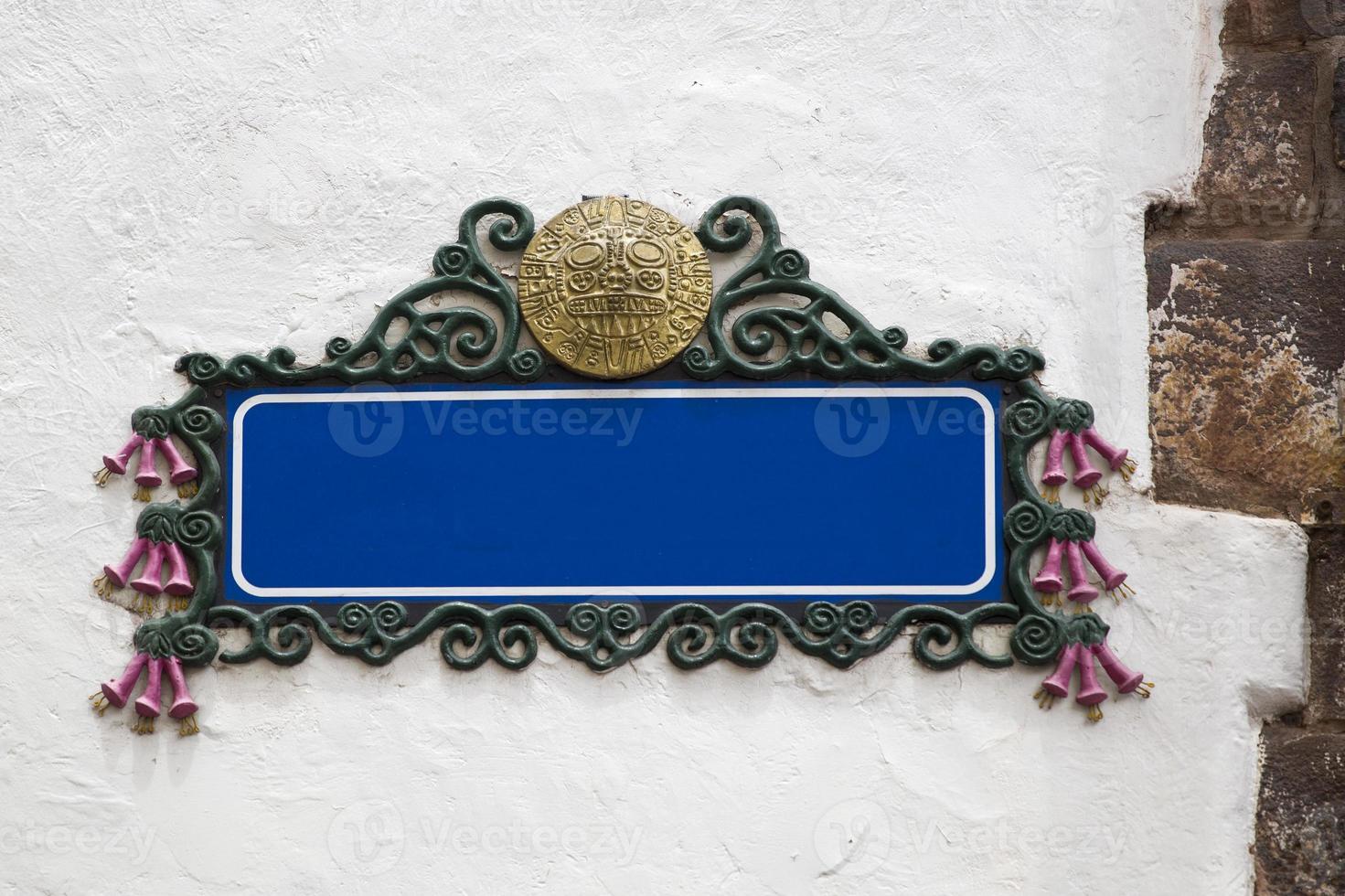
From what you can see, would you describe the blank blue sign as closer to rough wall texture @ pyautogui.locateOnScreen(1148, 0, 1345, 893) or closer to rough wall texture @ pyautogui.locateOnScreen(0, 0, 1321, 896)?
rough wall texture @ pyautogui.locateOnScreen(0, 0, 1321, 896)

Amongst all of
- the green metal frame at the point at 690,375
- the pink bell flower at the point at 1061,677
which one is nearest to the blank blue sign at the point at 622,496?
the green metal frame at the point at 690,375

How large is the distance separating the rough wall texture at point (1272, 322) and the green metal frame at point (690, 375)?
0.19m

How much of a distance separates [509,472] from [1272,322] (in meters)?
1.17

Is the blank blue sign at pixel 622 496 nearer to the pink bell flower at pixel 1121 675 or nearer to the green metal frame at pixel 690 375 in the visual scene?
the green metal frame at pixel 690 375

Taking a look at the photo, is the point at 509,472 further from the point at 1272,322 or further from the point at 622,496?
the point at 1272,322

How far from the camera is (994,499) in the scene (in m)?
2.33

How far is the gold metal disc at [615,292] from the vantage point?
7.75 feet

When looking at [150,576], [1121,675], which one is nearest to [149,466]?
[150,576]

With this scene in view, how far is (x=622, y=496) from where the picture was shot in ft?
7.70

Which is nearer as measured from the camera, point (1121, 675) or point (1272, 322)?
point (1121, 675)

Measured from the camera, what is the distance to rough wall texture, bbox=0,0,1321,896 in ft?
7.46

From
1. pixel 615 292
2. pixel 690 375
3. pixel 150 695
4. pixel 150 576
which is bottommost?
pixel 150 695

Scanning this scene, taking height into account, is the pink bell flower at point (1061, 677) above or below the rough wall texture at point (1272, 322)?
below

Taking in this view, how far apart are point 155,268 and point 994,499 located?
1330mm
